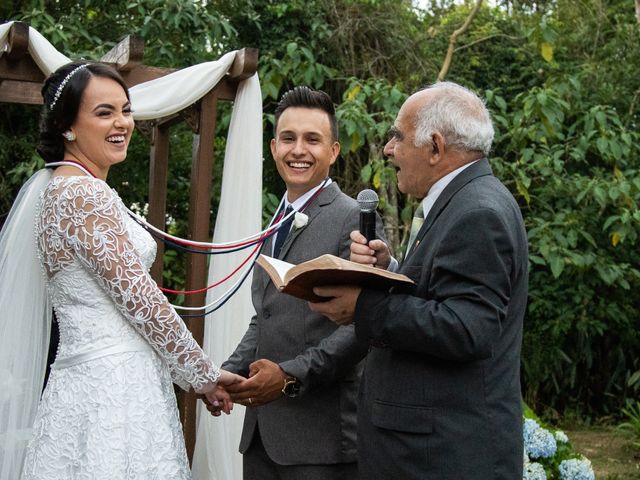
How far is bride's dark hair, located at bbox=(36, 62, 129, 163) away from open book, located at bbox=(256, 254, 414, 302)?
2.98 ft

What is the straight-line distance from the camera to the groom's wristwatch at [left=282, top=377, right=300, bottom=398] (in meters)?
2.77

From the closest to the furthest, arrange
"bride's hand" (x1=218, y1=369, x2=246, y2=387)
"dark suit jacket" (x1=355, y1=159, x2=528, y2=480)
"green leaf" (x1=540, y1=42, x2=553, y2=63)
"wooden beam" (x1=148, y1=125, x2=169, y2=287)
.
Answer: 1. "dark suit jacket" (x1=355, y1=159, x2=528, y2=480)
2. "bride's hand" (x1=218, y1=369, x2=246, y2=387)
3. "wooden beam" (x1=148, y1=125, x2=169, y2=287)
4. "green leaf" (x1=540, y1=42, x2=553, y2=63)

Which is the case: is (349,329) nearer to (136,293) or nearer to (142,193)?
(136,293)

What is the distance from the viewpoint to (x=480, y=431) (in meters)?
2.19

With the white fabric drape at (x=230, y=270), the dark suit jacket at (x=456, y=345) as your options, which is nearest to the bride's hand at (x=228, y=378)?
the dark suit jacket at (x=456, y=345)

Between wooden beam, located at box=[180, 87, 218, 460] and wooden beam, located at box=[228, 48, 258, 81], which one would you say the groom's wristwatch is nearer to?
wooden beam, located at box=[180, 87, 218, 460]

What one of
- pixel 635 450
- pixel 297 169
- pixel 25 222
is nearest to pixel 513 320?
pixel 297 169

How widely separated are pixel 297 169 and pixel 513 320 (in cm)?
117

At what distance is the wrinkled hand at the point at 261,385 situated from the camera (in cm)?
277

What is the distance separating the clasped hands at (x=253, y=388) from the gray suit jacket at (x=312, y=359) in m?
0.05

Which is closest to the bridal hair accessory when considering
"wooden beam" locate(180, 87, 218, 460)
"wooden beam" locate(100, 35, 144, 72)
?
"wooden beam" locate(100, 35, 144, 72)

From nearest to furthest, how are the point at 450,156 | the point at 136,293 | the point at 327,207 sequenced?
the point at 450,156 → the point at 136,293 → the point at 327,207

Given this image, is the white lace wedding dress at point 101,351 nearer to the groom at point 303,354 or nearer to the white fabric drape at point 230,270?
the groom at point 303,354

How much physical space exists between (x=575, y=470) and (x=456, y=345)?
2400 millimetres
